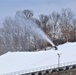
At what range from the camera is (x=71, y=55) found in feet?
124

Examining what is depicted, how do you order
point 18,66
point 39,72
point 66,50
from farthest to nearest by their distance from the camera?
point 66,50 < point 18,66 < point 39,72

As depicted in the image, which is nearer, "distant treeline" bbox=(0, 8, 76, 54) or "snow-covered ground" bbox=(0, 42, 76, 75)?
"snow-covered ground" bbox=(0, 42, 76, 75)

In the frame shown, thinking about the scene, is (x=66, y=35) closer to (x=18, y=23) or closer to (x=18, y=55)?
(x=18, y=23)

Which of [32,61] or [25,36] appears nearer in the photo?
[32,61]

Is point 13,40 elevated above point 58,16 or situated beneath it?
situated beneath

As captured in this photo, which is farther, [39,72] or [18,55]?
[18,55]

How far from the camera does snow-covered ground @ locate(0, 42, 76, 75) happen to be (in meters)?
32.2

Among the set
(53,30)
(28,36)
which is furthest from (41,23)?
(28,36)

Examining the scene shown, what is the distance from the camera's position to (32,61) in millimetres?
35625

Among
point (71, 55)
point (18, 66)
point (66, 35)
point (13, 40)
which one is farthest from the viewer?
point (66, 35)

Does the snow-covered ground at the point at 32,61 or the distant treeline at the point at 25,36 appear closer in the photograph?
the snow-covered ground at the point at 32,61

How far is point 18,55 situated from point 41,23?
36.9 meters

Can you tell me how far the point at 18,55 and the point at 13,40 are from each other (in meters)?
28.4

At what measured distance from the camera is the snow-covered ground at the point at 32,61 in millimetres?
32197
